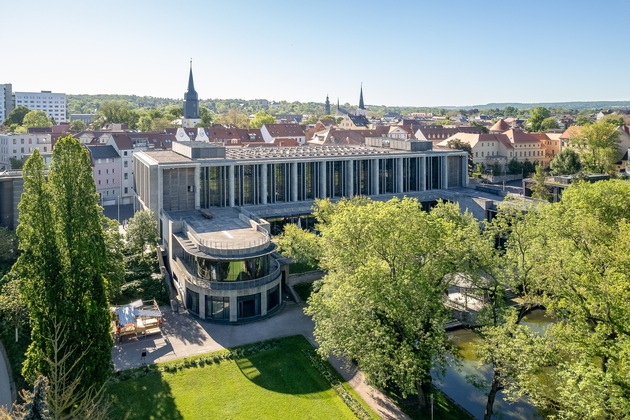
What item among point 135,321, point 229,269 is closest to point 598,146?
point 229,269

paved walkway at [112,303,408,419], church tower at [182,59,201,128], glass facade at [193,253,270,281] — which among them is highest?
church tower at [182,59,201,128]

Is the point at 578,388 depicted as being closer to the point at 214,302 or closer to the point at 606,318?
the point at 606,318

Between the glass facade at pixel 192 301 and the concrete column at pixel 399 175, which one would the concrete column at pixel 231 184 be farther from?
the concrete column at pixel 399 175

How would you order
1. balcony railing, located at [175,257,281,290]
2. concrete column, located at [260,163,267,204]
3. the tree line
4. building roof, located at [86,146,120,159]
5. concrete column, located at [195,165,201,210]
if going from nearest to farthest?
the tree line < balcony railing, located at [175,257,281,290] < concrete column, located at [195,165,201,210] < concrete column, located at [260,163,267,204] < building roof, located at [86,146,120,159]

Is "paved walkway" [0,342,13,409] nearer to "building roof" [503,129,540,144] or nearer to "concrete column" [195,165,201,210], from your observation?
"concrete column" [195,165,201,210]

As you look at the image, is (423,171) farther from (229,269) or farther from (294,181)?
(229,269)

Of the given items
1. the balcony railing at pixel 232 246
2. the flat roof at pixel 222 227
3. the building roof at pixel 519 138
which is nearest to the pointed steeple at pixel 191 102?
the building roof at pixel 519 138

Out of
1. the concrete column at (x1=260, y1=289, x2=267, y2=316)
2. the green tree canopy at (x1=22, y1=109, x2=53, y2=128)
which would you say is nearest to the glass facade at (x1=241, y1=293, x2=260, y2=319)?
the concrete column at (x1=260, y1=289, x2=267, y2=316)

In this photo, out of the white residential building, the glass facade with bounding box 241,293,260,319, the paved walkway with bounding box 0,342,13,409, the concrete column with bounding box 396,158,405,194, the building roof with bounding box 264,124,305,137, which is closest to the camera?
the paved walkway with bounding box 0,342,13,409
